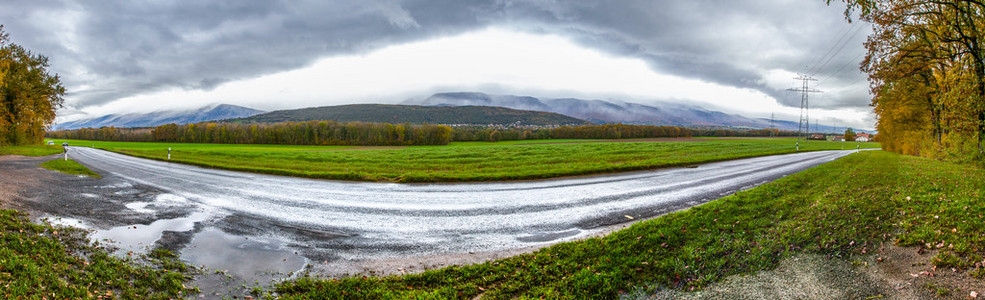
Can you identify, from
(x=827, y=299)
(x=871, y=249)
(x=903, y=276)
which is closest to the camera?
(x=827, y=299)

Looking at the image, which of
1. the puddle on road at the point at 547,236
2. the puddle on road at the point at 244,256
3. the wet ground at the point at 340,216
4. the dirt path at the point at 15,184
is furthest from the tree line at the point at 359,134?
the puddle on road at the point at 547,236

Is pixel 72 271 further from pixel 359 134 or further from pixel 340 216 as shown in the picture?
pixel 359 134

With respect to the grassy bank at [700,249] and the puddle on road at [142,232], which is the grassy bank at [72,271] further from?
the grassy bank at [700,249]

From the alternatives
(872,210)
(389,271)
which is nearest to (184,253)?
(389,271)

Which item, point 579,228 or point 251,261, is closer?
point 251,261

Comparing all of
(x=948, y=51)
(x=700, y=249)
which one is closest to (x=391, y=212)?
(x=700, y=249)

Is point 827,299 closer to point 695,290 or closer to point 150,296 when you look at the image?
point 695,290

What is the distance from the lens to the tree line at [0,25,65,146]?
28922 mm

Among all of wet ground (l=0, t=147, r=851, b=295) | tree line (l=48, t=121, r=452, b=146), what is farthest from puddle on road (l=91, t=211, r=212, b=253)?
tree line (l=48, t=121, r=452, b=146)

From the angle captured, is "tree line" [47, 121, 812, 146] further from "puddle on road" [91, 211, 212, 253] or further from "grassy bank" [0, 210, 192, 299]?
"grassy bank" [0, 210, 192, 299]

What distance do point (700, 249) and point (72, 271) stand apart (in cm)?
994

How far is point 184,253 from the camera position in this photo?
23.6 feet

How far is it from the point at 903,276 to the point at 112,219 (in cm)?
1576

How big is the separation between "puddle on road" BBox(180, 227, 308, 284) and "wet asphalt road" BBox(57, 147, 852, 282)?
4 centimetres
